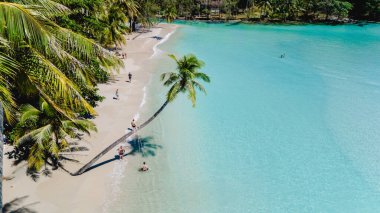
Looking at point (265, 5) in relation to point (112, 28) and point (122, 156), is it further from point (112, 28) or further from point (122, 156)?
point (122, 156)

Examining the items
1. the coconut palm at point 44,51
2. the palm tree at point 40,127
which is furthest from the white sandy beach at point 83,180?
the coconut palm at point 44,51

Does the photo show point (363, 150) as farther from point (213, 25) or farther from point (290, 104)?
point (213, 25)

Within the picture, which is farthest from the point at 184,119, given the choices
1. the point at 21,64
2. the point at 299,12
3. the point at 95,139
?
the point at 299,12

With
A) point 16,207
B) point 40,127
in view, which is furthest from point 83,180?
point 40,127

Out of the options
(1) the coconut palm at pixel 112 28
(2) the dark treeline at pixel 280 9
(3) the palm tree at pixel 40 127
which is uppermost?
(2) the dark treeline at pixel 280 9

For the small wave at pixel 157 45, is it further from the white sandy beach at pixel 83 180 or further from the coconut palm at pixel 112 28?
the white sandy beach at pixel 83 180

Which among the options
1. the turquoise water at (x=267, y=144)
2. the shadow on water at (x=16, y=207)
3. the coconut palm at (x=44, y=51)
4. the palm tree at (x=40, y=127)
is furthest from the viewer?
the turquoise water at (x=267, y=144)

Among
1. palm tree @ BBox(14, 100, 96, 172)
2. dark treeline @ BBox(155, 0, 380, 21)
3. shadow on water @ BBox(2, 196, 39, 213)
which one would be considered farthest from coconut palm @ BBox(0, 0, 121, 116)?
dark treeline @ BBox(155, 0, 380, 21)
